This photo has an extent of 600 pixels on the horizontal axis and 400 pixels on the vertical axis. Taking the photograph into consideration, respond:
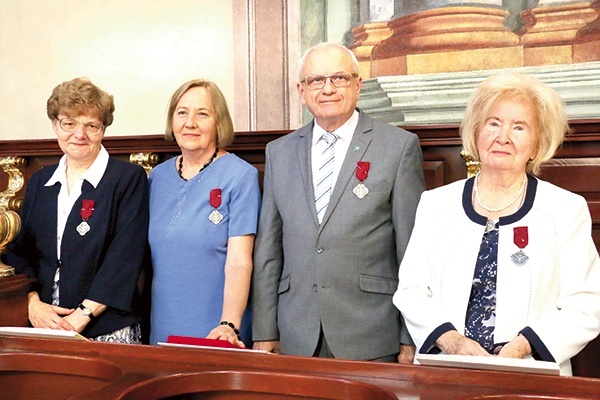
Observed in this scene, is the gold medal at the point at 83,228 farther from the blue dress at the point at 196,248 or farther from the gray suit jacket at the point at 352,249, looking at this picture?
the gray suit jacket at the point at 352,249

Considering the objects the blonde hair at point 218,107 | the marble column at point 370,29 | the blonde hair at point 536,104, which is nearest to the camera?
the blonde hair at point 536,104

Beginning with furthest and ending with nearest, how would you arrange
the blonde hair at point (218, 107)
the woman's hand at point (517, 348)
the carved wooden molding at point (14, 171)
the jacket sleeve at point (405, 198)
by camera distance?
the carved wooden molding at point (14, 171), the blonde hair at point (218, 107), the jacket sleeve at point (405, 198), the woman's hand at point (517, 348)

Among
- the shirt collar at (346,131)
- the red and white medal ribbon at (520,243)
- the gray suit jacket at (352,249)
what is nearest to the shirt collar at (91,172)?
the gray suit jacket at (352,249)

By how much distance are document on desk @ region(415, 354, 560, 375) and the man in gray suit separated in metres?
1.07

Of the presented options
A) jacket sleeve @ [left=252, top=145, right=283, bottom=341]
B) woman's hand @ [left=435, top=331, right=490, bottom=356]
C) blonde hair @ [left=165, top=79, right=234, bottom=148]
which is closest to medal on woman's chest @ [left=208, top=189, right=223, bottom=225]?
jacket sleeve @ [left=252, top=145, right=283, bottom=341]

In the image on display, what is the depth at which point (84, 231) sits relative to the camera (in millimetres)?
2928

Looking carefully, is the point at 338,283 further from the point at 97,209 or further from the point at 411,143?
the point at 97,209

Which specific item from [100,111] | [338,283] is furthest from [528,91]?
Answer: [100,111]

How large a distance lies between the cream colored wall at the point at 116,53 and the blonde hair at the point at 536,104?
284cm

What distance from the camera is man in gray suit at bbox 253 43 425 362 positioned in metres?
2.74

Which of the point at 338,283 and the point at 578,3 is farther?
the point at 578,3

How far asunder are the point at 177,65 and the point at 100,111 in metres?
2.32

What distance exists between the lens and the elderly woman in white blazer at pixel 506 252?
2.29 metres

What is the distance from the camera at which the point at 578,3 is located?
414 cm
